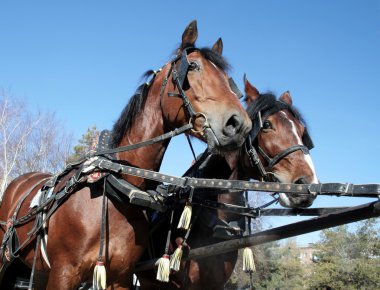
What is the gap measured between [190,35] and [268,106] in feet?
5.21

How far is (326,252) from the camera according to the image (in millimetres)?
30609

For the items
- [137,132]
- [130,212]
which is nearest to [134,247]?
[130,212]

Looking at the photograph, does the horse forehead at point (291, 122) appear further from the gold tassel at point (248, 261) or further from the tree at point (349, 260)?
the tree at point (349, 260)

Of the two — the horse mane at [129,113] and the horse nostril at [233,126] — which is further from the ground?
the horse mane at [129,113]

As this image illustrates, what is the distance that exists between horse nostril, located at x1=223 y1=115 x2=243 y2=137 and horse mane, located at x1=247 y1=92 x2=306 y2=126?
5.52 ft

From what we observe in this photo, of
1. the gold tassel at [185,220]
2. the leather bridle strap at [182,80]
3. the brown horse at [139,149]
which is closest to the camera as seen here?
the brown horse at [139,149]

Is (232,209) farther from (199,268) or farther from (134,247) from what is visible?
(134,247)

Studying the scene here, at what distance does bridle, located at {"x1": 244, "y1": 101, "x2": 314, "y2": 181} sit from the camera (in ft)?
15.6

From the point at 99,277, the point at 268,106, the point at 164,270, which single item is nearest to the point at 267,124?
the point at 268,106

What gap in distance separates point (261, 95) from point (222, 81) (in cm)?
179

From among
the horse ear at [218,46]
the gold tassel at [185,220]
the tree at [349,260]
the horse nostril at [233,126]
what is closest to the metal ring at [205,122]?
the horse nostril at [233,126]

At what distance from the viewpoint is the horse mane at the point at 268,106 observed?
17.2 ft

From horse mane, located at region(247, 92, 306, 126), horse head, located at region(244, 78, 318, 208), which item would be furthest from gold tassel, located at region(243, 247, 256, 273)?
horse mane, located at region(247, 92, 306, 126)

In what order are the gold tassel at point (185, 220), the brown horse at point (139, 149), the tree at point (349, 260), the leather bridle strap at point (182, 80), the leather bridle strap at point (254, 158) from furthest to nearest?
the tree at point (349, 260) → the leather bridle strap at point (254, 158) → the gold tassel at point (185, 220) → the leather bridle strap at point (182, 80) → the brown horse at point (139, 149)
